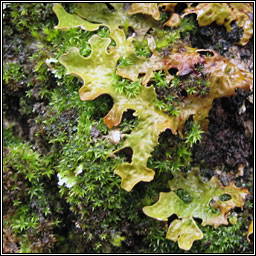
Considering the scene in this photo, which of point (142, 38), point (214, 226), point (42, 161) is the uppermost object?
point (142, 38)

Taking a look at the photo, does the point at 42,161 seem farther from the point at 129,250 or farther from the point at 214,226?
A: the point at 214,226

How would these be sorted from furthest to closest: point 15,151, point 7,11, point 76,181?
point 7,11, point 15,151, point 76,181

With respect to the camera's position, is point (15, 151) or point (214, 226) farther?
point (15, 151)

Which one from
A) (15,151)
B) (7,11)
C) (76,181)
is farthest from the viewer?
(7,11)

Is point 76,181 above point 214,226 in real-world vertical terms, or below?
above

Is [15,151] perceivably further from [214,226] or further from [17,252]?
[214,226]

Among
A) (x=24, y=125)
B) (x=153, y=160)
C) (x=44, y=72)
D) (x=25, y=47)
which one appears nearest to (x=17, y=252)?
(x=24, y=125)

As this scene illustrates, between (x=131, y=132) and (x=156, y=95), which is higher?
(x=156, y=95)
